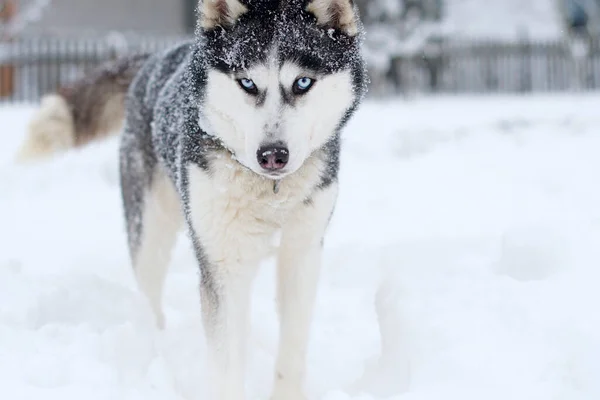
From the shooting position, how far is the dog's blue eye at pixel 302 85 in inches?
102

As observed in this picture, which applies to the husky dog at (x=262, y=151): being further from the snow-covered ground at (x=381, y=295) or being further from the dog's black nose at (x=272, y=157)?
the snow-covered ground at (x=381, y=295)

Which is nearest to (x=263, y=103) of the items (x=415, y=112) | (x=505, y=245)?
(x=505, y=245)

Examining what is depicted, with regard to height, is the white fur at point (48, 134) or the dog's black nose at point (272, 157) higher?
the white fur at point (48, 134)

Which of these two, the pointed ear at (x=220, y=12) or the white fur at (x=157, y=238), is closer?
the pointed ear at (x=220, y=12)

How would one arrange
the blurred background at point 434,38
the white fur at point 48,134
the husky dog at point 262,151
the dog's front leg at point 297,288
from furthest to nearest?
the blurred background at point 434,38 → the white fur at point 48,134 → the dog's front leg at point 297,288 → the husky dog at point 262,151

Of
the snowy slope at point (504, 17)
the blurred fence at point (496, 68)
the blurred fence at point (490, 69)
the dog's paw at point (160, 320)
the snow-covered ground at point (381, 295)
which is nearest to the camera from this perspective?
the snow-covered ground at point (381, 295)

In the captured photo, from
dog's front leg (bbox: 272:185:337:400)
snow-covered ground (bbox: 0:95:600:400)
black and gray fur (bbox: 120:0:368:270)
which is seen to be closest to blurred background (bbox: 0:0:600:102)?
snow-covered ground (bbox: 0:95:600:400)

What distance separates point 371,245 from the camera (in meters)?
4.64

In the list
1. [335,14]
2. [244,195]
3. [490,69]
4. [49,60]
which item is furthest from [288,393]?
[490,69]

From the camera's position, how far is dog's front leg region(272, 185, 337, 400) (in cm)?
288

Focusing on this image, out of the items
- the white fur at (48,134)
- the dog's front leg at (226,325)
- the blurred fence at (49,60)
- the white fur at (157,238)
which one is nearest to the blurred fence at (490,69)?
the blurred fence at (49,60)

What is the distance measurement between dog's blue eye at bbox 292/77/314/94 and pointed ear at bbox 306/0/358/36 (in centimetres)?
28

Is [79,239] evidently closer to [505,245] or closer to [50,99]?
[50,99]

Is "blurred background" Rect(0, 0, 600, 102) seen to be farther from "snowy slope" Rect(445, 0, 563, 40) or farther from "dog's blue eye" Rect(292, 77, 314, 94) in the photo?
"dog's blue eye" Rect(292, 77, 314, 94)
